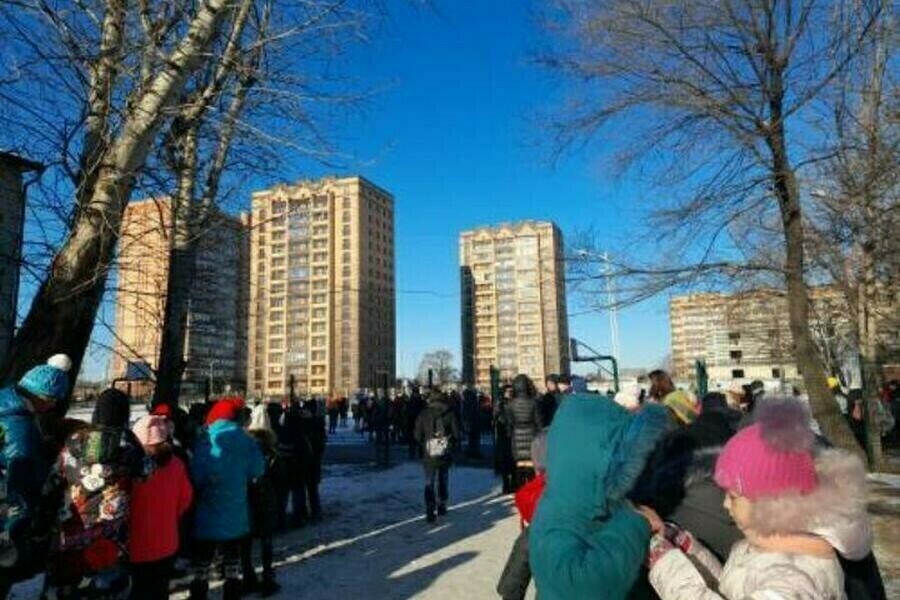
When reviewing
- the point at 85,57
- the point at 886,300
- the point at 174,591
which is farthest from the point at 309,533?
the point at 886,300

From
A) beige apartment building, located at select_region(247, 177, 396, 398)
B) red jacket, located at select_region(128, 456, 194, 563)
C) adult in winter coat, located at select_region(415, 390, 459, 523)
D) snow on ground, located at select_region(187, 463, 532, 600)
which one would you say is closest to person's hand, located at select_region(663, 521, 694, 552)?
red jacket, located at select_region(128, 456, 194, 563)

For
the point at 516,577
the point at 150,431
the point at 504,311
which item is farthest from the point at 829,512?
the point at 504,311

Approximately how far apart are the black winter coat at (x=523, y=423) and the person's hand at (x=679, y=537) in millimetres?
7658

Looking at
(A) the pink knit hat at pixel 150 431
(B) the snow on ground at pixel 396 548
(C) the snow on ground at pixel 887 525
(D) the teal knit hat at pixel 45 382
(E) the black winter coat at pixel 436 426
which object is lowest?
(B) the snow on ground at pixel 396 548

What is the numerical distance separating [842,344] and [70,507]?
139 feet

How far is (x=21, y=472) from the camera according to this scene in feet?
11.9

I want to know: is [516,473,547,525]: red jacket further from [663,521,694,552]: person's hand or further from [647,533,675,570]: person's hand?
[647,533,675,570]: person's hand

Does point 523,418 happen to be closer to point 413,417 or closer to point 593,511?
point 593,511

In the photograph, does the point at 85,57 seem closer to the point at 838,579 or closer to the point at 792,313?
the point at 838,579

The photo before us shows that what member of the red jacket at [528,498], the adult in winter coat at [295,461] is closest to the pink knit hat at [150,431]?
the red jacket at [528,498]

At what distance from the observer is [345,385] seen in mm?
103062

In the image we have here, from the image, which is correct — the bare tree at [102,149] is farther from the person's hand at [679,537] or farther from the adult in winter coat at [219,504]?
the person's hand at [679,537]

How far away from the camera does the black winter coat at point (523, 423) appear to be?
9867 mm

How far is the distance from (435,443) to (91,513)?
5.69 metres
